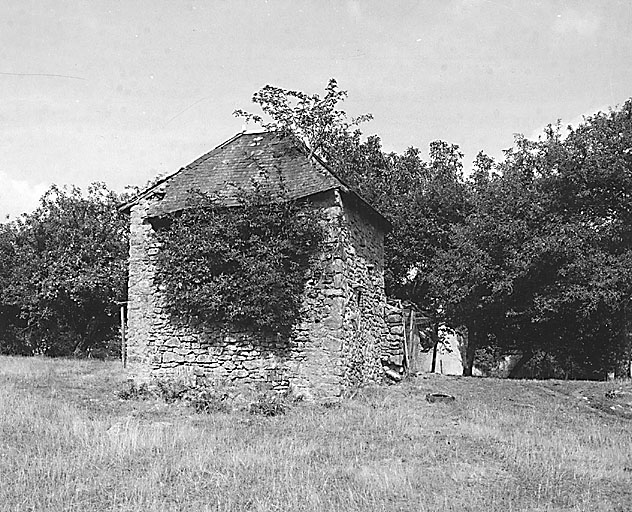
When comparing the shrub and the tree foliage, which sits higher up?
the tree foliage

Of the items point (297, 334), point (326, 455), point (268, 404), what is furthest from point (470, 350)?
point (326, 455)

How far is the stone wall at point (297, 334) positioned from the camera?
15289 millimetres

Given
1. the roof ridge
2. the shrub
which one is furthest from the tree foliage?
the shrub

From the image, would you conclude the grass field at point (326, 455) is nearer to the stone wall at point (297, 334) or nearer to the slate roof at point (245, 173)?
the stone wall at point (297, 334)

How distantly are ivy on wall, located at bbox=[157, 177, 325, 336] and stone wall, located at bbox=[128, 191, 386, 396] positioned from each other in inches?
13.5

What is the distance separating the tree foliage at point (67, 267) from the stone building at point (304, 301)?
1460 cm

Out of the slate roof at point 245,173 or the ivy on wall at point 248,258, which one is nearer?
the ivy on wall at point 248,258

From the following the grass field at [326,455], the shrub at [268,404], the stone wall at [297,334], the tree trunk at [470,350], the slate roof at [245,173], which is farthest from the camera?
the tree trunk at [470,350]

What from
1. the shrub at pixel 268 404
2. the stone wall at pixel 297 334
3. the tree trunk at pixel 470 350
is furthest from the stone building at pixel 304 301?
the tree trunk at pixel 470 350

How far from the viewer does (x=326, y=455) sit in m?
9.87

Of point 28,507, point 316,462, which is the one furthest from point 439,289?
point 28,507

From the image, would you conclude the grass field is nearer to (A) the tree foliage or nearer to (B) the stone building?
(B) the stone building

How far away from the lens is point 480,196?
88.0ft

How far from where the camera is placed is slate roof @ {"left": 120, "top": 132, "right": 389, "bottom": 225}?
637 inches
